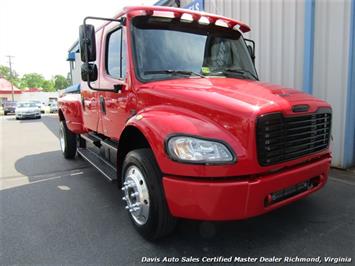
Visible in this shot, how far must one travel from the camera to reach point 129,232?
3.37m

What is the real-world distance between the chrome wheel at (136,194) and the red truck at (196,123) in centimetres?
1

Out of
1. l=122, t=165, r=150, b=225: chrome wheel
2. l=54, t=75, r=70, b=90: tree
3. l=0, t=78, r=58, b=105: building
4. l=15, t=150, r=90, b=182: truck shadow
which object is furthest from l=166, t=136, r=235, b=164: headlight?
l=54, t=75, r=70, b=90: tree

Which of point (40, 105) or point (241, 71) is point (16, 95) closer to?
point (40, 105)

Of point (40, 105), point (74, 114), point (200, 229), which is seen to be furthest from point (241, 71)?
point (40, 105)

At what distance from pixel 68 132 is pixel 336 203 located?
5375 millimetres

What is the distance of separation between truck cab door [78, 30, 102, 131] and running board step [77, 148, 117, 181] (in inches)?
18.6

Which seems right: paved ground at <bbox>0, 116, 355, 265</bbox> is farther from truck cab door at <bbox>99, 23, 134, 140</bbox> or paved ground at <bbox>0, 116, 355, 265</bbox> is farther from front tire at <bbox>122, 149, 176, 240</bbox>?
truck cab door at <bbox>99, 23, 134, 140</bbox>

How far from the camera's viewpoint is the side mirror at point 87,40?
344 centimetres

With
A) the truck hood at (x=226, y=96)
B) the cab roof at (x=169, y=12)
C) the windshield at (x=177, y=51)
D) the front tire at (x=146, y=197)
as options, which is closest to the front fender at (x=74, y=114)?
the cab roof at (x=169, y=12)

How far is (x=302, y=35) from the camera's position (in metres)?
5.78

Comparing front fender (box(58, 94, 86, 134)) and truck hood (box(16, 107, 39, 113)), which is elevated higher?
front fender (box(58, 94, 86, 134))

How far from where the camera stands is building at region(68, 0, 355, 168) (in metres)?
5.17

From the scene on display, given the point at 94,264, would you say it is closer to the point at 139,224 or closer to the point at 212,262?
the point at 139,224

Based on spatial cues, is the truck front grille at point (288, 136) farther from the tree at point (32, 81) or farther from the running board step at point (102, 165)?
the tree at point (32, 81)
